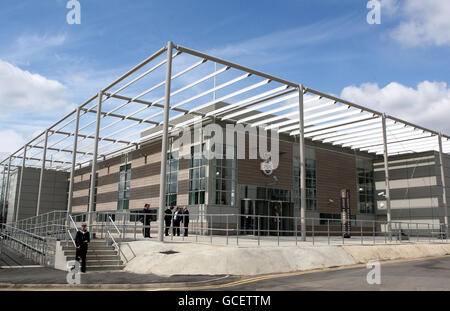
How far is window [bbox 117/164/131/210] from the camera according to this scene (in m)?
33.8

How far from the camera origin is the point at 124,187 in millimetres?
34500

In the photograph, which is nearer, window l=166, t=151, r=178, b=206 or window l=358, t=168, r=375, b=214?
window l=166, t=151, r=178, b=206

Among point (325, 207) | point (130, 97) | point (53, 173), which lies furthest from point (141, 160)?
point (53, 173)

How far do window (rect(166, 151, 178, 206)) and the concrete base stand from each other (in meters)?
13.0

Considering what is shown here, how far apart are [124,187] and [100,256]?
20794 millimetres

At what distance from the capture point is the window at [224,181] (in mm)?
25172

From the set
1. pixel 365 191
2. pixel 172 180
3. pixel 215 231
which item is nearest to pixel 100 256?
pixel 215 231

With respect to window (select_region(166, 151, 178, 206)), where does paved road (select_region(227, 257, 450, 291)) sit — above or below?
below

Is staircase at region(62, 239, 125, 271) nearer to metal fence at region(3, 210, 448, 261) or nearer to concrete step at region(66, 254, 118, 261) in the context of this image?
concrete step at region(66, 254, 118, 261)

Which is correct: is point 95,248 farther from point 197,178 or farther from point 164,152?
point 197,178

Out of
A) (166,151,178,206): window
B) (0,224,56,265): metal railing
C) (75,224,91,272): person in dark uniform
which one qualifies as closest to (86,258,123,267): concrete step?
(75,224,91,272): person in dark uniform

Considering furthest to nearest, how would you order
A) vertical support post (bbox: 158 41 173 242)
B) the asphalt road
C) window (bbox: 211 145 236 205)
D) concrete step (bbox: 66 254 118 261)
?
window (bbox: 211 145 236 205), vertical support post (bbox: 158 41 173 242), concrete step (bbox: 66 254 118 261), the asphalt road
